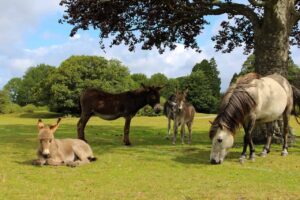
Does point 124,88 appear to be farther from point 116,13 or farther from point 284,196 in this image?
point 284,196

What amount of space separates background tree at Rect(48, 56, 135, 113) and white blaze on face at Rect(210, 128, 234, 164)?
176 feet

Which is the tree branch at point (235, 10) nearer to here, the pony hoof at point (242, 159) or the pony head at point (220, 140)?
the pony hoof at point (242, 159)

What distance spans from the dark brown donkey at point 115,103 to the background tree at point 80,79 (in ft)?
155

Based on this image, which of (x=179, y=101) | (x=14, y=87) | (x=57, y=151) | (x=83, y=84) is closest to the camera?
(x=57, y=151)

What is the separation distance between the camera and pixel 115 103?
56.9ft

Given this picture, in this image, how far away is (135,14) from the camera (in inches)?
724

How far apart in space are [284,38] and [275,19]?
869mm

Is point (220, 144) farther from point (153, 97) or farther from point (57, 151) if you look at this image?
point (153, 97)

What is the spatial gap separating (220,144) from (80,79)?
56922 mm

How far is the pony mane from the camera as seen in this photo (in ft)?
39.3

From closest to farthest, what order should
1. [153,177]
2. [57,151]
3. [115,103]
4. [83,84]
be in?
[153,177], [57,151], [115,103], [83,84]

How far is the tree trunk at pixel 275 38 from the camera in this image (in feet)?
55.8

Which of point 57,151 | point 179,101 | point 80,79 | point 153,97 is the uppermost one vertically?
point 80,79

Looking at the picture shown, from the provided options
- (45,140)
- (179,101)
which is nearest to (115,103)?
(179,101)
